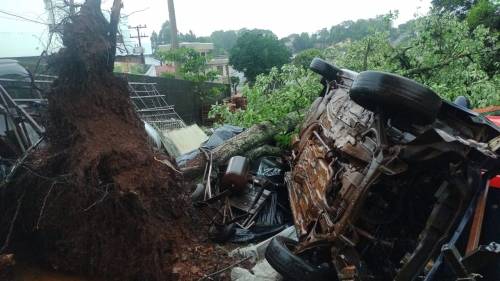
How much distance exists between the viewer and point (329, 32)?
4594 centimetres

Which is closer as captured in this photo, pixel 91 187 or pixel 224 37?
pixel 91 187

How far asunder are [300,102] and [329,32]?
41.1 meters

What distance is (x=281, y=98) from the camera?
23.7 feet

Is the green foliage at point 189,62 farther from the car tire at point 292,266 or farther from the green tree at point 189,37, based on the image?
the green tree at point 189,37

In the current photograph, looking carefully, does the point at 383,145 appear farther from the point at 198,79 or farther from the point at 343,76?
the point at 198,79

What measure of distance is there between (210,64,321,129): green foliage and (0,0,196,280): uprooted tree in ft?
11.0

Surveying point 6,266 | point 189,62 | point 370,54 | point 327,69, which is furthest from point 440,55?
point 189,62

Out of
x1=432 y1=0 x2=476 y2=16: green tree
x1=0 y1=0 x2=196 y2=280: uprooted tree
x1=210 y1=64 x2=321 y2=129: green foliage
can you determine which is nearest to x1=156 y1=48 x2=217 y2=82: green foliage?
x1=432 y1=0 x2=476 y2=16: green tree

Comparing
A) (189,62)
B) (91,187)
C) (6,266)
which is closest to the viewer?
(6,266)

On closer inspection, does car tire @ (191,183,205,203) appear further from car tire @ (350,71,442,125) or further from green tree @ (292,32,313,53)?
green tree @ (292,32,313,53)

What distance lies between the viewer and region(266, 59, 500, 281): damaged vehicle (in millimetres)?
2188

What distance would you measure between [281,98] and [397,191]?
191 inches

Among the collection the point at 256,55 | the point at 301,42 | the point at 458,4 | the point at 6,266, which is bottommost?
the point at 301,42

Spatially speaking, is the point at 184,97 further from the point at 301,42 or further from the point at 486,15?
the point at 301,42
